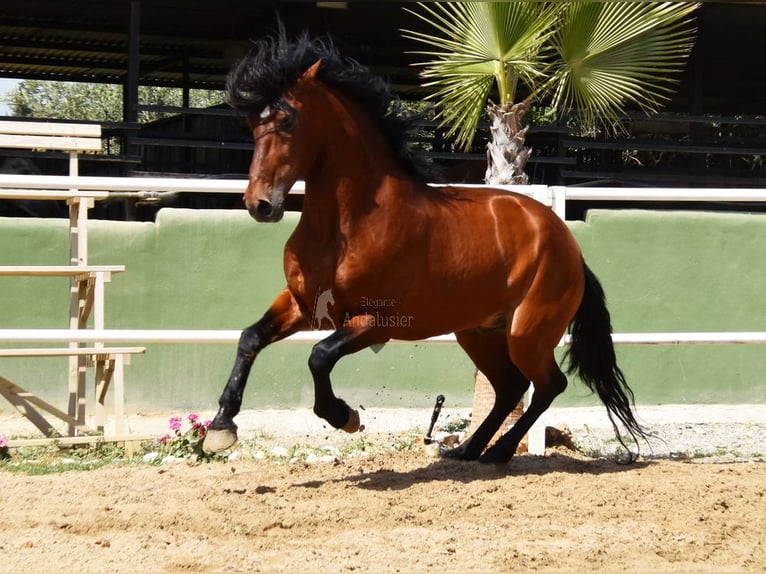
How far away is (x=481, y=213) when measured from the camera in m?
5.16

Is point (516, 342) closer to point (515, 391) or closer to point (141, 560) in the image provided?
point (515, 391)

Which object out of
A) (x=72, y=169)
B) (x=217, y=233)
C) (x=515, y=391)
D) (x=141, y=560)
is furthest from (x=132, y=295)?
(x=141, y=560)

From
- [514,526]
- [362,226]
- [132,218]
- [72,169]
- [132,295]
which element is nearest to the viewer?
[514,526]

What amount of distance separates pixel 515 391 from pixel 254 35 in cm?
768

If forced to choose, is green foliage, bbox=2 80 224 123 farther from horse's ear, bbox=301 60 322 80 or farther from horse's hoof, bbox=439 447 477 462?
horse's ear, bbox=301 60 322 80

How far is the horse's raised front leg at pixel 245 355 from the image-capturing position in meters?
4.52

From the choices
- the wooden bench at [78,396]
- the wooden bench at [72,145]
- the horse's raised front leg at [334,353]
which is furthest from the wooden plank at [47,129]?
the horse's raised front leg at [334,353]

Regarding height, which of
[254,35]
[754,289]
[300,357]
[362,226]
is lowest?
[300,357]

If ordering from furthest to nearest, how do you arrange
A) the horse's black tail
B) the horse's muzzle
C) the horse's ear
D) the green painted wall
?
1. the green painted wall
2. the horse's black tail
3. the horse's ear
4. the horse's muzzle

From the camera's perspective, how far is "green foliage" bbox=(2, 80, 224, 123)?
24.2 metres

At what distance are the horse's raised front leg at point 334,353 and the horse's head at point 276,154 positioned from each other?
665mm

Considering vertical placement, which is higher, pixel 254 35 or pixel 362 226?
pixel 254 35

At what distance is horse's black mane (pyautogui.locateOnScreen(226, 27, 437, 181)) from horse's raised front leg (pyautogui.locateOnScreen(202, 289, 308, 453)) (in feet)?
3.17

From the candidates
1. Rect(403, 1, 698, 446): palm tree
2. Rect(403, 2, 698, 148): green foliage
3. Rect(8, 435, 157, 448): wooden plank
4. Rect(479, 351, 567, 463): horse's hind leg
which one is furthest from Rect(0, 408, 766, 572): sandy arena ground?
Rect(403, 2, 698, 148): green foliage
